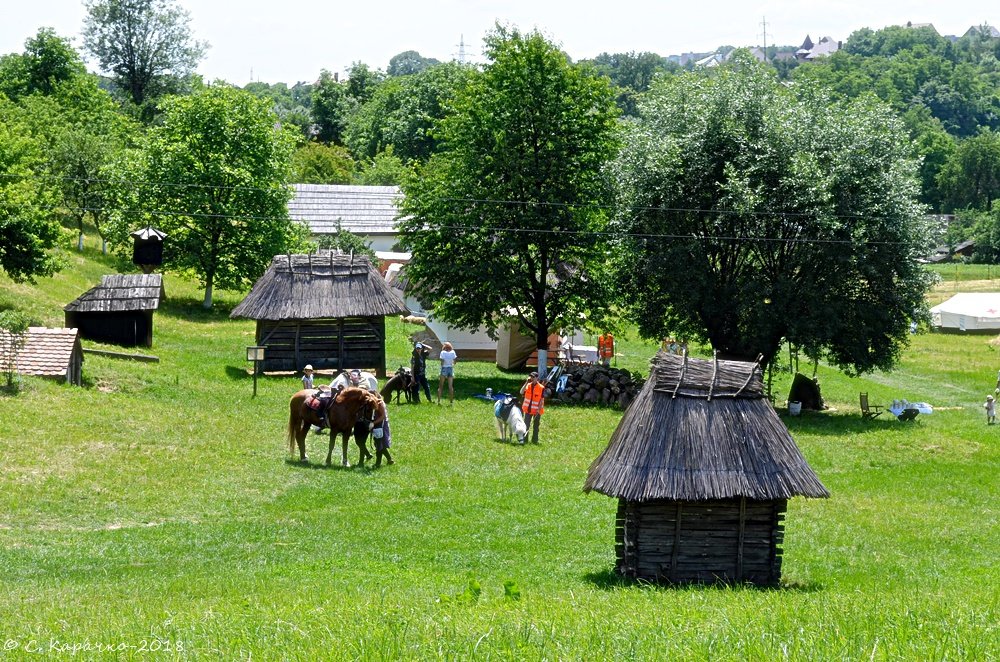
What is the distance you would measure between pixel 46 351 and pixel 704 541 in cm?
1985

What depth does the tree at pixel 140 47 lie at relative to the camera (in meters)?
93.2

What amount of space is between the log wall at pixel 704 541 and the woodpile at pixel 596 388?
19.3 m

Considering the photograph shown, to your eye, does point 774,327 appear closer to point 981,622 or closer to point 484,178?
point 484,178

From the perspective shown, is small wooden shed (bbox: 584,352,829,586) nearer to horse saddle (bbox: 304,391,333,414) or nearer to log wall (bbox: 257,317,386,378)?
horse saddle (bbox: 304,391,333,414)

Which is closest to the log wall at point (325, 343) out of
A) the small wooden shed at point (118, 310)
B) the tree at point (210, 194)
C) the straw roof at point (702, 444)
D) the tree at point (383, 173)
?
the small wooden shed at point (118, 310)

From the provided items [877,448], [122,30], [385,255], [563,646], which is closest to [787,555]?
[563,646]

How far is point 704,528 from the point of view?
16812 mm

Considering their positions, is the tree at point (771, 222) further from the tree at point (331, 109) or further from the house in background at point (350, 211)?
the tree at point (331, 109)

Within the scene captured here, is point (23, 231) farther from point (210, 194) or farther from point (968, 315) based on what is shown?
point (968, 315)

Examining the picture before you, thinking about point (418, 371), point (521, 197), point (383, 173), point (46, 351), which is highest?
point (383, 173)

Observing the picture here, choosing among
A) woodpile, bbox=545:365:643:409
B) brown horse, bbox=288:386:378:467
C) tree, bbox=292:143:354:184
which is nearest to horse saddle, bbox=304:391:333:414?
brown horse, bbox=288:386:378:467

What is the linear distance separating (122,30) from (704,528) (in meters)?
87.0

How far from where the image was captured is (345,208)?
70.8 metres

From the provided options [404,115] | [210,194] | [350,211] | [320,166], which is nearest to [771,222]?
[210,194]
